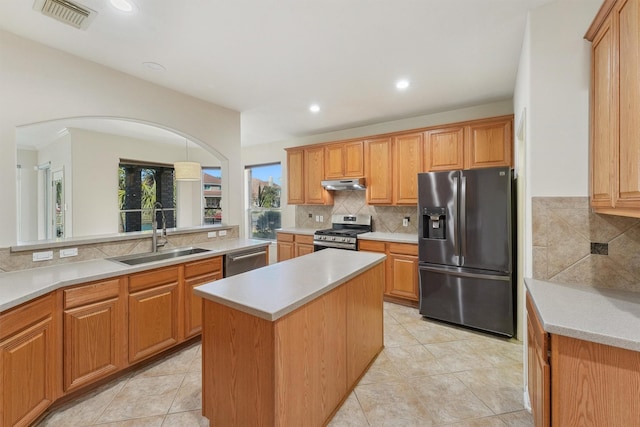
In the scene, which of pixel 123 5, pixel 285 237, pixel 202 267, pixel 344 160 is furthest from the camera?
pixel 285 237

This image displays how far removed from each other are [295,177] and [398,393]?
12.1ft

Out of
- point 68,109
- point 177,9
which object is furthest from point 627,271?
point 68,109

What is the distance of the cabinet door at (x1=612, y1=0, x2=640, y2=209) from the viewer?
3.90 feet

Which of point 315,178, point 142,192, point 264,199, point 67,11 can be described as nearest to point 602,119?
point 67,11

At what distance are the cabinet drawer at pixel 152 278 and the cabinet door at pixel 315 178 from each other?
8.81 feet

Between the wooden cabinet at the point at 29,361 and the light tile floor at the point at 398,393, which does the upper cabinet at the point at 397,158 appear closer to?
the light tile floor at the point at 398,393

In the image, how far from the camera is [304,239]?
4.55m

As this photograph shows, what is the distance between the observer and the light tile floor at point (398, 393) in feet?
5.88

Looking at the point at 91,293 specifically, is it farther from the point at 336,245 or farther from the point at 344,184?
the point at 344,184

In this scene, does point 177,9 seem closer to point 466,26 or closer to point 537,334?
point 466,26

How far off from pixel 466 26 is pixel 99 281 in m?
3.28

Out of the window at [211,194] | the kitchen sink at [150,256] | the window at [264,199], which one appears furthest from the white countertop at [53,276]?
the window at [211,194]

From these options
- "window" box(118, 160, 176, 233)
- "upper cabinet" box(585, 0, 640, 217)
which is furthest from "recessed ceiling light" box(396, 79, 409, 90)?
"window" box(118, 160, 176, 233)

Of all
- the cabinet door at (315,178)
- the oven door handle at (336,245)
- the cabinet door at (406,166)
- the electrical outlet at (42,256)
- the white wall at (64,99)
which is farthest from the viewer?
the cabinet door at (315,178)
